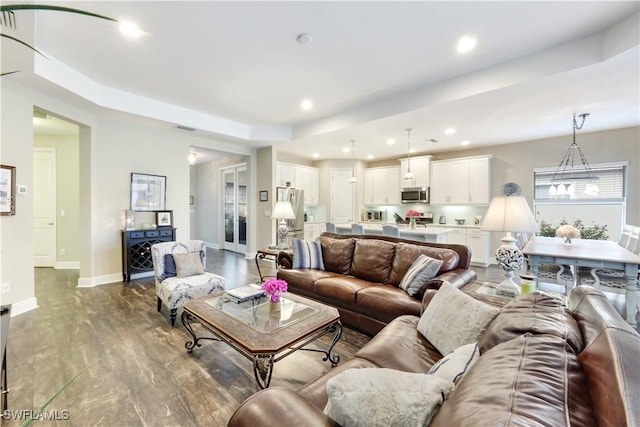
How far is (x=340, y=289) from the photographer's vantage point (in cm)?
292

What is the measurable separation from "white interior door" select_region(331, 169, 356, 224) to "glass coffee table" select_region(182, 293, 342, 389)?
5.31 metres

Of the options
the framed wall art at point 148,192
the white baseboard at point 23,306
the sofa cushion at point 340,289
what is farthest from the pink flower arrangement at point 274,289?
the framed wall art at point 148,192

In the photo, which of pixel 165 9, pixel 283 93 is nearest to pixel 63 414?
pixel 165 9

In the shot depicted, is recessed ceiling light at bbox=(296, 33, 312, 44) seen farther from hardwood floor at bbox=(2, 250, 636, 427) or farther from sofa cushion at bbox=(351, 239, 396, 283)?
hardwood floor at bbox=(2, 250, 636, 427)

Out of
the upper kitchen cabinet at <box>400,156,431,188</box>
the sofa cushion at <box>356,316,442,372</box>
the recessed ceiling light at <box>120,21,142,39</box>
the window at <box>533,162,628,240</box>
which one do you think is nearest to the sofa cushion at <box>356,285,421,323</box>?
the sofa cushion at <box>356,316,442,372</box>

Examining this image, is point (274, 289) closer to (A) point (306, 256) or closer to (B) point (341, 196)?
(A) point (306, 256)

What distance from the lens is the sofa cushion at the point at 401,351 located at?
1.54 meters

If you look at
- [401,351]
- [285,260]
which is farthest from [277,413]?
[285,260]

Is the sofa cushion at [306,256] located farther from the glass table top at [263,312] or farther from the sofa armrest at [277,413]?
the sofa armrest at [277,413]

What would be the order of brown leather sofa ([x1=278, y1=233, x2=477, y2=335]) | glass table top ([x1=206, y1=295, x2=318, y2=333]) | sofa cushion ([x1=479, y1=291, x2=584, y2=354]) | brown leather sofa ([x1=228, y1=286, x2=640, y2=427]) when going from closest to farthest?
brown leather sofa ([x1=228, y1=286, x2=640, y2=427]) < sofa cushion ([x1=479, y1=291, x2=584, y2=354]) < glass table top ([x1=206, y1=295, x2=318, y2=333]) < brown leather sofa ([x1=278, y1=233, x2=477, y2=335])

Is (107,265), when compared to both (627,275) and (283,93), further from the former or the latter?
(627,275)

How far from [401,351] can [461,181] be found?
18.9 feet

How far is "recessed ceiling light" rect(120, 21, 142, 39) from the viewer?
8.35ft

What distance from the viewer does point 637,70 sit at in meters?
2.81
